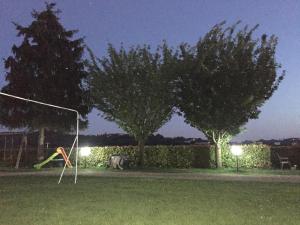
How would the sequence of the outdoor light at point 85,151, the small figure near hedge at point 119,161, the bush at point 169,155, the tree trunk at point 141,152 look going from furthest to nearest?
the outdoor light at point 85,151 < the tree trunk at point 141,152 < the bush at point 169,155 < the small figure near hedge at point 119,161

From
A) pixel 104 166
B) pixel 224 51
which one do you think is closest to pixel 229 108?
pixel 224 51

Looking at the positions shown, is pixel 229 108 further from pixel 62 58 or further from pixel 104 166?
pixel 62 58

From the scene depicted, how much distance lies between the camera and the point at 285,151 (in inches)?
1195

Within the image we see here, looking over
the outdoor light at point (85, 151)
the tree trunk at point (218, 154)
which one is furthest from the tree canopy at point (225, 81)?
the outdoor light at point (85, 151)

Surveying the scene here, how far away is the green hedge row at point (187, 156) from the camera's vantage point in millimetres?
29672

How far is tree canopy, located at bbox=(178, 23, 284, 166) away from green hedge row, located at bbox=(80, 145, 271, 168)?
975mm

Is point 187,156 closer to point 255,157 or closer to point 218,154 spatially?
point 218,154

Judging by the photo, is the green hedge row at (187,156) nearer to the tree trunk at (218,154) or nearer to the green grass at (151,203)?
the tree trunk at (218,154)

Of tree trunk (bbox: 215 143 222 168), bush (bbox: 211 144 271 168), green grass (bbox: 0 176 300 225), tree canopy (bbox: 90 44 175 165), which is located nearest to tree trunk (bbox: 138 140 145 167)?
tree canopy (bbox: 90 44 175 165)

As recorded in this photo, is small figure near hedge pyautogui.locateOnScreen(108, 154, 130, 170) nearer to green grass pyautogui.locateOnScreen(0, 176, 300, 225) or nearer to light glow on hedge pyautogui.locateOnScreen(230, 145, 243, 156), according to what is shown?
light glow on hedge pyautogui.locateOnScreen(230, 145, 243, 156)

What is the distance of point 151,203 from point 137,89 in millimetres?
17681

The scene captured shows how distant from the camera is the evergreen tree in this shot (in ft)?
115

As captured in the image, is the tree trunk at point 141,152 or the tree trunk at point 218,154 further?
the tree trunk at point 141,152

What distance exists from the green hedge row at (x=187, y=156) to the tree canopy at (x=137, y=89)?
0.90 meters
